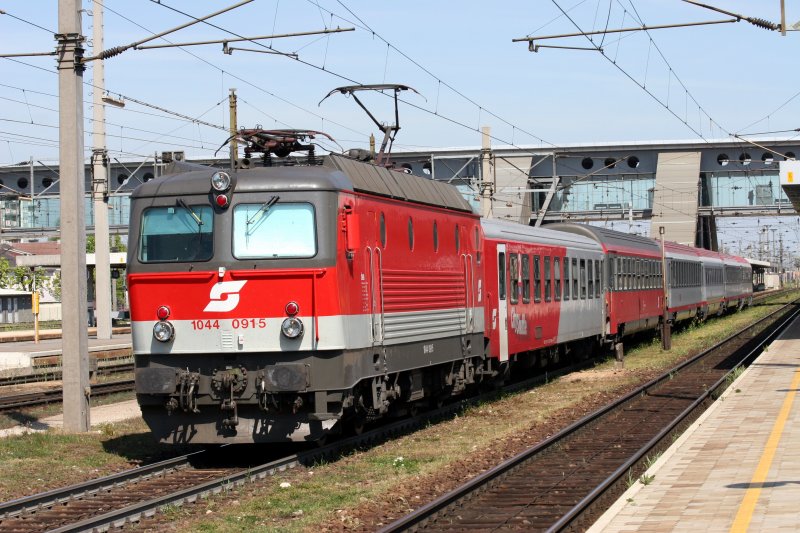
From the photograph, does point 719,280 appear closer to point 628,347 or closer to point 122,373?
point 628,347

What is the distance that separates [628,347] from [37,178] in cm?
4641

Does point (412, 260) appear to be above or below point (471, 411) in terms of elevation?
above

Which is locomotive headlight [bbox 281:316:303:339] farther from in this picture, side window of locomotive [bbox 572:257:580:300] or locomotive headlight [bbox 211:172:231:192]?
side window of locomotive [bbox 572:257:580:300]

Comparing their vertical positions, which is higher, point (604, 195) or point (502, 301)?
point (604, 195)

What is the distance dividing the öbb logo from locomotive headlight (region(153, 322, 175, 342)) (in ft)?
1.54

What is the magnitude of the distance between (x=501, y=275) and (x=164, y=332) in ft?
30.3

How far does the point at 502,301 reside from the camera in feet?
70.2

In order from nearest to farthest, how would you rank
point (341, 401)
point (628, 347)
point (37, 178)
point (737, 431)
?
point (341, 401) < point (737, 431) < point (628, 347) < point (37, 178)

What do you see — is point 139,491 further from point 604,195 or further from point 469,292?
point 604,195

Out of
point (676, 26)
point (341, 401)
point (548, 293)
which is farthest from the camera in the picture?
point (548, 293)

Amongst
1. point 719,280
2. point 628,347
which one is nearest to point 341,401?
point 628,347

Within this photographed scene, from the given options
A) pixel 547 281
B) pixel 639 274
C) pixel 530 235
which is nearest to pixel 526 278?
pixel 530 235

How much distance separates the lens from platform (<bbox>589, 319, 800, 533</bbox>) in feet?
31.4

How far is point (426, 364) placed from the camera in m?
16.4
